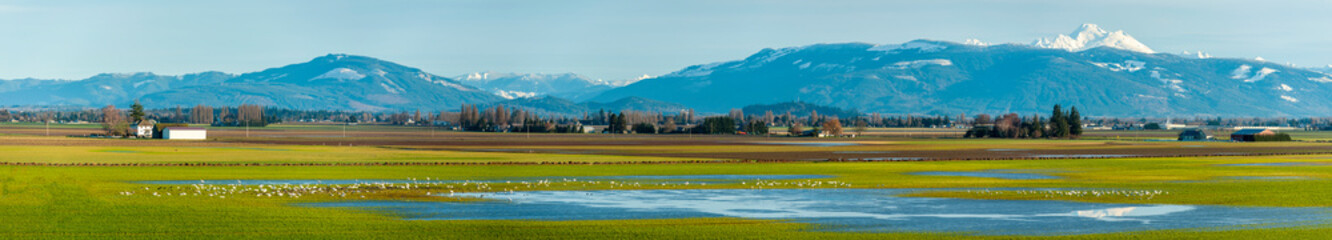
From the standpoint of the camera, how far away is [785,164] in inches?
2840

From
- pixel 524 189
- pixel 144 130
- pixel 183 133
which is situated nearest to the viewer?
pixel 524 189

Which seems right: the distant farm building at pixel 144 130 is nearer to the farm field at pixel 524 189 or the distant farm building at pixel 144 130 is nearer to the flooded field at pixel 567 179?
the farm field at pixel 524 189

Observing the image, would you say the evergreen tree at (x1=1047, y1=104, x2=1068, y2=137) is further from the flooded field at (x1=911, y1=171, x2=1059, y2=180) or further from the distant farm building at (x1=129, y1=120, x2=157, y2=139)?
the flooded field at (x1=911, y1=171, x2=1059, y2=180)

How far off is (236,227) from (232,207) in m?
5.95

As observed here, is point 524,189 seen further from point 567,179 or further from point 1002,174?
point 1002,174

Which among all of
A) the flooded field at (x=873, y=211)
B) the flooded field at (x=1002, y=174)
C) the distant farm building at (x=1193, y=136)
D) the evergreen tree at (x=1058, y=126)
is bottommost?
the flooded field at (x=873, y=211)

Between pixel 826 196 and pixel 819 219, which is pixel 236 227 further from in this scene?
pixel 826 196

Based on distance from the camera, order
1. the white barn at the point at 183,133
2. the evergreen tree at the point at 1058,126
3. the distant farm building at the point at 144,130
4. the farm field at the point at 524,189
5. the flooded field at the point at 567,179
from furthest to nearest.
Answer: the evergreen tree at the point at 1058,126 → the distant farm building at the point at 144,130 → the white barn at the point at 183,133 → the flooded field at the point at 567,179 → the farm field at the point at 524,189

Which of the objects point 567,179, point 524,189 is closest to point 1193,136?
point 567,179

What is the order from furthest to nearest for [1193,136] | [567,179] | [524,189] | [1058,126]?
[1058,126] < [1193,136] < [567,179] < [524,189]

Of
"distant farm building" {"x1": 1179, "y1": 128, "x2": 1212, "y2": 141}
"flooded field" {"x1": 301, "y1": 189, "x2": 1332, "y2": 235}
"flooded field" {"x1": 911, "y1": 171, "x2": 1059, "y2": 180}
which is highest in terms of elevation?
"distant farm building" {"x1": 1179, "y1": 128, "x2": 1212, "y2": 141}

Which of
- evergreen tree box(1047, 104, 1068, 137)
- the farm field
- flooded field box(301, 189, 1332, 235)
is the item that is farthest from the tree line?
flooded field box(301, 189, 1332, 235)

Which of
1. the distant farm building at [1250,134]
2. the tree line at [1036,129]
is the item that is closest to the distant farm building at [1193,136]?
the distant farm building at [1250,134]

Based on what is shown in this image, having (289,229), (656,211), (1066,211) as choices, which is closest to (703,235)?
(656,211)
